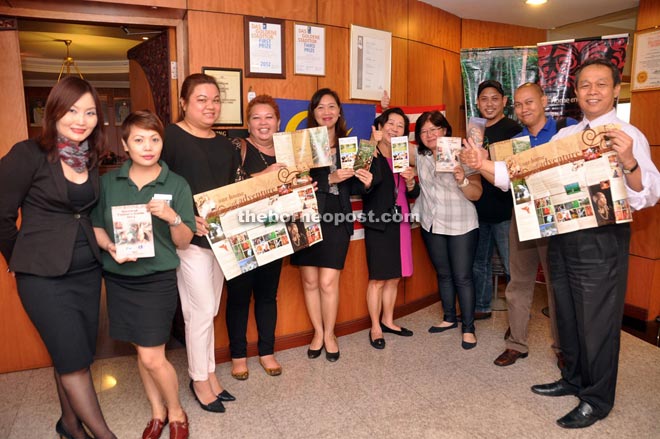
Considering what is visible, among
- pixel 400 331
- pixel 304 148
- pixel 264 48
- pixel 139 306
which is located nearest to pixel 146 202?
pixel 139 306

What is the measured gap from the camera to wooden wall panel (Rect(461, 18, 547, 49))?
4.50m

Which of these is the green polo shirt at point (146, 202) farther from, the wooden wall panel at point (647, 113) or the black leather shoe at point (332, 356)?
the wooden wall panel at point (647, 113)

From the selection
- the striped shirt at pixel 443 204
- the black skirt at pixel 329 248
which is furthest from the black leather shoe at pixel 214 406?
the striped shirt at pixel 443 204

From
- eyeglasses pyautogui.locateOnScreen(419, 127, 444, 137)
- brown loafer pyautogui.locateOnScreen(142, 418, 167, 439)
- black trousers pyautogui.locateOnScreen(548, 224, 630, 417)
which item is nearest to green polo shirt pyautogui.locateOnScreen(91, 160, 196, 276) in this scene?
brown loafer pyautogui.locateOnScreen(142, 418, 167, 439)

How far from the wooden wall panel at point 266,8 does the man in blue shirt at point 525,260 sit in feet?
4.84

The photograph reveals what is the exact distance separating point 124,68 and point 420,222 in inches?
282

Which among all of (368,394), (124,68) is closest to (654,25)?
(368,394)

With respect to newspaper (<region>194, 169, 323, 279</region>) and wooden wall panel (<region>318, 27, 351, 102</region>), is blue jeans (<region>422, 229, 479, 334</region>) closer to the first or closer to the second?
newspaper (<region>194, 169, 323, 279</region>)

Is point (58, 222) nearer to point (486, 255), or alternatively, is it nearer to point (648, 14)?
point (486, 255)

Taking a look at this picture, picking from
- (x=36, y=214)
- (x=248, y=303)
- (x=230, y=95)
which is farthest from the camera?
(x=230, y=95)

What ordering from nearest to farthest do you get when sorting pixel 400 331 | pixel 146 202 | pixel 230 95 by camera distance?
1. pixel 146 202
2. pixel 230 95
3. pixel 400 331

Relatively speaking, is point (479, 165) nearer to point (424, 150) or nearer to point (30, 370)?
point (424, 150)

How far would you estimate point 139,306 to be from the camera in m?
2.09

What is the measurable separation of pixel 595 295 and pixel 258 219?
1746 mm
